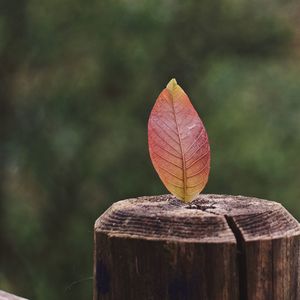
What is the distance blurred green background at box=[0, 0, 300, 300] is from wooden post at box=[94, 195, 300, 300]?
222 inches

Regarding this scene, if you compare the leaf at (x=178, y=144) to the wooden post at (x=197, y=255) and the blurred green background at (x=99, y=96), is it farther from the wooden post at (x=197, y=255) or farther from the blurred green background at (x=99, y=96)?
the blurred green background at (x=99, y=96)

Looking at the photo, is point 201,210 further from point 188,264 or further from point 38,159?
point 38,159

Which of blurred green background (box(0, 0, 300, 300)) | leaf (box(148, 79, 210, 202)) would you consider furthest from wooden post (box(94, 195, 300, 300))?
blurred green background (box(0, 0, 300, 300))

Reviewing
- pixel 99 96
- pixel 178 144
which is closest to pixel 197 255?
pixel 178 144

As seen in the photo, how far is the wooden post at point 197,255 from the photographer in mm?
1207

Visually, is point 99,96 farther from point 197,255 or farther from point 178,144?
point 197,255

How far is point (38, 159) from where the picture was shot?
24.6ft

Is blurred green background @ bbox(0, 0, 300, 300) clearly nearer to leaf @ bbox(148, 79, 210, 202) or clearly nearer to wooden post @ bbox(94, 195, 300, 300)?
leaf @ bbox(148, 79, 210, 202)

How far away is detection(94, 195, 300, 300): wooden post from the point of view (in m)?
1.21

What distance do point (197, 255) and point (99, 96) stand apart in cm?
646

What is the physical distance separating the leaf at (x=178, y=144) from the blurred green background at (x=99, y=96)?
18.1ft

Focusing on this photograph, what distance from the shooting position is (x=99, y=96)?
760 centimetres

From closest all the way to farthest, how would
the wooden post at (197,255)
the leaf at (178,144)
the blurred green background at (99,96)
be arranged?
the wooden post at (197,255)
the leaf at (178,144)
the blurred green background at (99,96)

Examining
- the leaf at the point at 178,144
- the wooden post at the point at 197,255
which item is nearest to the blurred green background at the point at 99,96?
the leaf at the point at 178,144
